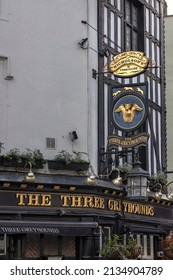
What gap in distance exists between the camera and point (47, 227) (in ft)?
65.7

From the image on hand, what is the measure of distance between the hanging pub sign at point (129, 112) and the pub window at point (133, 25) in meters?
5.11

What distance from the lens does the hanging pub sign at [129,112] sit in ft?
72.6

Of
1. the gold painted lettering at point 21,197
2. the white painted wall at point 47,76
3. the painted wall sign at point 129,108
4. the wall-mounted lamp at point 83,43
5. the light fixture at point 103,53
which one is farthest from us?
the light fixture at point 103,53

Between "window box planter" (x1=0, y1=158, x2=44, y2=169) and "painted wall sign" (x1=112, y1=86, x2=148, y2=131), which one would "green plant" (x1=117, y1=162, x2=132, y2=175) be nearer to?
"painted wall sign" (x1=112, y1=86, x2=148, y2=131)

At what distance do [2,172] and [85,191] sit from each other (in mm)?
3011

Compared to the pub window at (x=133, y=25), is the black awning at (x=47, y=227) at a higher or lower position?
lower

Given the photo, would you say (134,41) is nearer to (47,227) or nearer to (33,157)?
(33,157)

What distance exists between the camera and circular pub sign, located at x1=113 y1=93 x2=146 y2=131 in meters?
22.2

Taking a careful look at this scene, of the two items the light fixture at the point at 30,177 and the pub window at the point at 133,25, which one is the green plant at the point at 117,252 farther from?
the pub window at the point at 133,25

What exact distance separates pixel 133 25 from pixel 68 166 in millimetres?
9538

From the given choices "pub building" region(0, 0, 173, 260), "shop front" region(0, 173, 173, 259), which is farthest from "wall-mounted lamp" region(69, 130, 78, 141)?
"shop front" region(0, 173, 173, 259)

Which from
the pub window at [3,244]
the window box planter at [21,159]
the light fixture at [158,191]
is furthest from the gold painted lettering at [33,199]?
the light fixture at [158,191]

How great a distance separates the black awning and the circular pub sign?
376 cm

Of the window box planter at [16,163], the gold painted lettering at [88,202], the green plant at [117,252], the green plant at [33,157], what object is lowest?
the green plant at [117,252]
